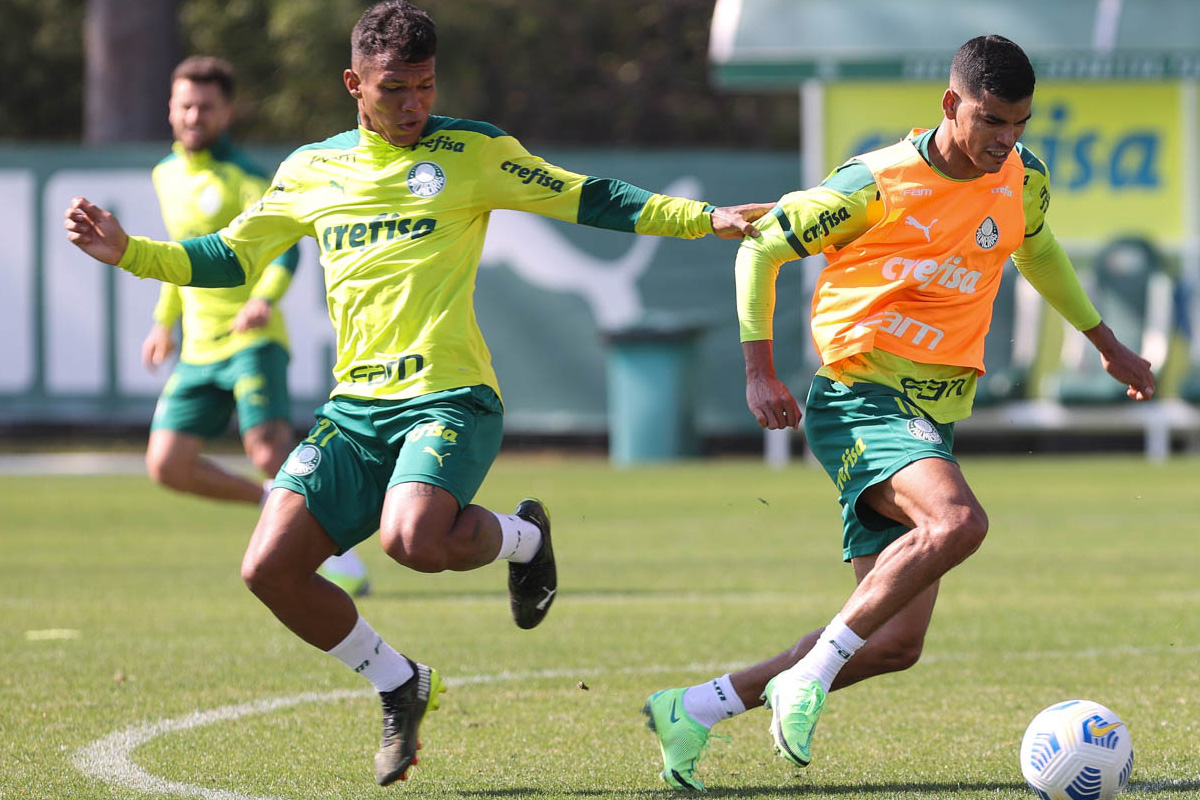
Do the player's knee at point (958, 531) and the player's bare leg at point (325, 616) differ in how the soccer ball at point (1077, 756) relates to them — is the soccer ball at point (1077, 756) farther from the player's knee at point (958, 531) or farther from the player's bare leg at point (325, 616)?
the player's bare leg at point (325, 616)

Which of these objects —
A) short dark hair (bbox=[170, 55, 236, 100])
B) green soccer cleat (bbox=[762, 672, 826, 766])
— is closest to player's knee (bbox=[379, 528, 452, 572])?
green soccer cleat (bbox=[762, 672, 826, 766])

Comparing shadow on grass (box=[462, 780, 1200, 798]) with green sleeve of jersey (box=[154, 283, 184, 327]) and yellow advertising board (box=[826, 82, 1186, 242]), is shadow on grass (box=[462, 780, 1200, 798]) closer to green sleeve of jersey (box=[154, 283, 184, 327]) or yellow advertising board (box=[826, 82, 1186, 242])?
green sleeve of jersey (box=[154, 283, 184, 327])

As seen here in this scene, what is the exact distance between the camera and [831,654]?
196 inches

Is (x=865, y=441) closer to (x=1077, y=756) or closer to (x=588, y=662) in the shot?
(x=1077, y=756)

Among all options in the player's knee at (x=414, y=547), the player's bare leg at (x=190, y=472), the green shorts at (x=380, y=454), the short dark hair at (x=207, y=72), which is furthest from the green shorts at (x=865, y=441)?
the short dark hair at (x=207, y=72)

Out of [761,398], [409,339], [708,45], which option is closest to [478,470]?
[409,339]

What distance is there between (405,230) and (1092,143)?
15570mm

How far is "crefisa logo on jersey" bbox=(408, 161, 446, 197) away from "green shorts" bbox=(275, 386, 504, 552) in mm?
625

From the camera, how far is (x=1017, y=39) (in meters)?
20.0

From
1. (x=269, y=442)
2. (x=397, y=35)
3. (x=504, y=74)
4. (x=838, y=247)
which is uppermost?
(x=397, y=35)

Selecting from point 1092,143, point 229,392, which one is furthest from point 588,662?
point 1092,143

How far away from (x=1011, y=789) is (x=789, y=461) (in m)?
15.8

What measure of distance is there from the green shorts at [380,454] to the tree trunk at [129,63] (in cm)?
1948

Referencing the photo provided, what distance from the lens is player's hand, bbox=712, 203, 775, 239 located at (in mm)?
5375
